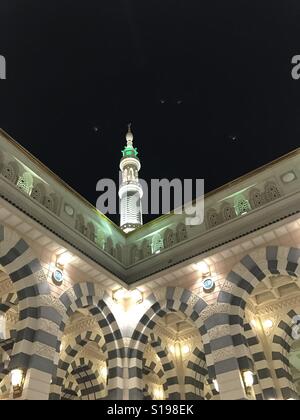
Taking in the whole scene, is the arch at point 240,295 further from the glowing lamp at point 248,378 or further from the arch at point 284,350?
the arch at point 284,350

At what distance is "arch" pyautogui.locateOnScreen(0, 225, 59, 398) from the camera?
8.52 metres

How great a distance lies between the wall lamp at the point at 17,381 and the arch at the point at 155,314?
3141mm

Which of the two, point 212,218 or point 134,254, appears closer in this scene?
point 212,218

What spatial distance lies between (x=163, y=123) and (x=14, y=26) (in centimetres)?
1230

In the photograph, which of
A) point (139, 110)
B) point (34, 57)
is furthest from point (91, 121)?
point (34, 57)

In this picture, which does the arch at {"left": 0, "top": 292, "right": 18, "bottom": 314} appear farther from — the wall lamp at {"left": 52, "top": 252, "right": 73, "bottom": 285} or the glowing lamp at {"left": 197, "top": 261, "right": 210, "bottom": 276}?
the glowing lamp at {"left": 197, "top": 261, "right": 210, "bottom": 276}

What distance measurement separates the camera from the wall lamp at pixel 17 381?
26.4 ft

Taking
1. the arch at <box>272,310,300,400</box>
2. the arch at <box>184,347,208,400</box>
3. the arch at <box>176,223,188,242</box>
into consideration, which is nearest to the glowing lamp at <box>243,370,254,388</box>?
the arch at <box>272,310,300,400</box>

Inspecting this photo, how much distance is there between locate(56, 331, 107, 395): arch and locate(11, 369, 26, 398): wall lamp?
13.6 feet

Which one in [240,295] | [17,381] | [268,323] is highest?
[268,323]

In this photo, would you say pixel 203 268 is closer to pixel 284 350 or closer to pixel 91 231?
pixel 91 231

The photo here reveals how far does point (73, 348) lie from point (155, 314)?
3357 millimetres

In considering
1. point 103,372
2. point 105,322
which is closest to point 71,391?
point 103,372

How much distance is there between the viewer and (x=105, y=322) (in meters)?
11.0
